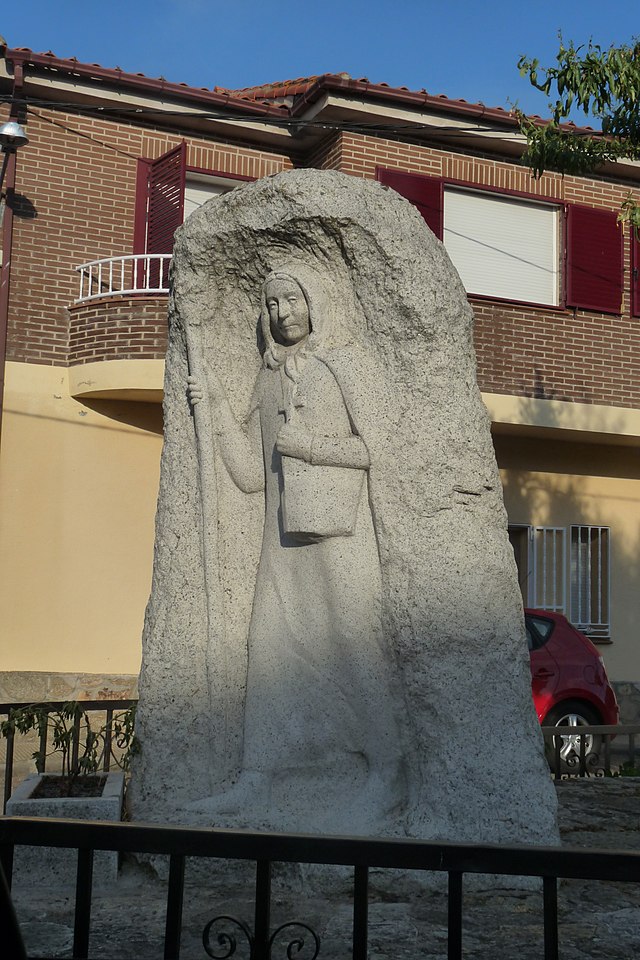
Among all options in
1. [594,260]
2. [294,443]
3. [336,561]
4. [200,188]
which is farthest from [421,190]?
[336,561]

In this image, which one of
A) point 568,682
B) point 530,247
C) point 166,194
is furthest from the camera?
point 530,247

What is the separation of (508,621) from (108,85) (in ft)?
36.9

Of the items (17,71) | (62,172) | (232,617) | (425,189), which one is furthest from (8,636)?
(232,617)

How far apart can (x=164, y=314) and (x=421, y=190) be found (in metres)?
3.60

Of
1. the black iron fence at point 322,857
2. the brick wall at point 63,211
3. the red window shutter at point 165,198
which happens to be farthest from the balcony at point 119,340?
the black iron fence at point 322,857

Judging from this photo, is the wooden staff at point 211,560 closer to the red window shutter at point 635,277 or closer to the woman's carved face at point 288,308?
the woman's carved face at point 288,308

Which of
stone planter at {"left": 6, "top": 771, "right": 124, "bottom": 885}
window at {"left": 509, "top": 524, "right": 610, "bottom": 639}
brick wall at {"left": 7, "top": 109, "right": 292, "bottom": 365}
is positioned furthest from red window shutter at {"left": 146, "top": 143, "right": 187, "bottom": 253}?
stone planter at {"left": 6, "top": 771, "right": 124, "bottom": 885}

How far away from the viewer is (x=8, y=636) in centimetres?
1295

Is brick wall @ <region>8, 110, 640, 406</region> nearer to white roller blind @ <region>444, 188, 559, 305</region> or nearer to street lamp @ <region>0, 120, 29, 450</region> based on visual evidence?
street lamp @ <region>0, 120, 29, 450</region>

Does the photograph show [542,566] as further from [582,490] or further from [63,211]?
[63,211]

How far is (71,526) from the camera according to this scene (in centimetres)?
1341

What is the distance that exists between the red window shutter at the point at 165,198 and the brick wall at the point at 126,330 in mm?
950

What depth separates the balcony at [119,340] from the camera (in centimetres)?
1333

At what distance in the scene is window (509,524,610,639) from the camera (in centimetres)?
1498
